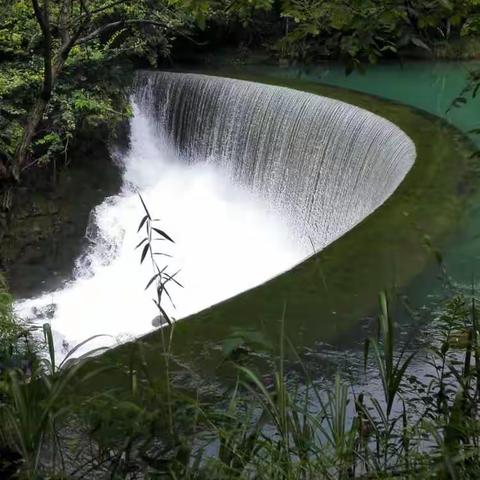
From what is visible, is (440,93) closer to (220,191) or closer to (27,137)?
(220,191)

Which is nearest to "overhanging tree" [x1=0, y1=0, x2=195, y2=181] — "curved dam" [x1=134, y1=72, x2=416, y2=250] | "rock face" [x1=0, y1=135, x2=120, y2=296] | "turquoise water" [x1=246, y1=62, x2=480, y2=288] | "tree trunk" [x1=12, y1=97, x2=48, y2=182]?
"tree trunk" [x1=12, y1=97, x2=48, y2=182]

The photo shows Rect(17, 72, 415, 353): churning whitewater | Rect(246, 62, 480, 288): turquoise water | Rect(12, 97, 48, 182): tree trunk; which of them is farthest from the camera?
Rect(17, 72, 415, 353): churning whitewater

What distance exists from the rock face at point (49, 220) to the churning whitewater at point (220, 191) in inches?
6.5

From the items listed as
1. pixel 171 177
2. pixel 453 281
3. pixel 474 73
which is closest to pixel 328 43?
pixel 474 73

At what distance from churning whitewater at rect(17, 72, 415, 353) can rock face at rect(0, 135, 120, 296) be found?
0.17 m

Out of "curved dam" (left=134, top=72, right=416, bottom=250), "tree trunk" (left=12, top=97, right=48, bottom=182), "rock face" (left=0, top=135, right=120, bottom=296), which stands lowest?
"rock face" (left=0, top=135, right=120, bottom=296)

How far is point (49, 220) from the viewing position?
843 centimetres

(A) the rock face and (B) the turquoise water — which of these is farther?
(A) the rock face

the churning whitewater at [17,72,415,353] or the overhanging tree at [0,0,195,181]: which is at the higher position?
the overhanging tree at [0,0,195,181]

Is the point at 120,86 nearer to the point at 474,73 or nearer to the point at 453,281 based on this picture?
the point at 453,281

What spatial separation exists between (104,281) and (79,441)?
541 centimetres

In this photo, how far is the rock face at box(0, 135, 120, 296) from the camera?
7828 millimetres

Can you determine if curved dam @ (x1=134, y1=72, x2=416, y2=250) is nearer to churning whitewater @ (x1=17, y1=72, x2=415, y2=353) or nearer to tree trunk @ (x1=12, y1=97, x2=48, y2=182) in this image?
churning whitewater @ (x1=17, y1=72, x2=415, y2=353)

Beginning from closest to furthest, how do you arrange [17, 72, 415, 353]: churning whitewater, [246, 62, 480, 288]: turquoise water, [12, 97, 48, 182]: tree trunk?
[12, 97, 48, 182]: tree trunk < [246, 62, 480, 288]: turquoise water < [17, 72, 415, 353]: churning whitewater
